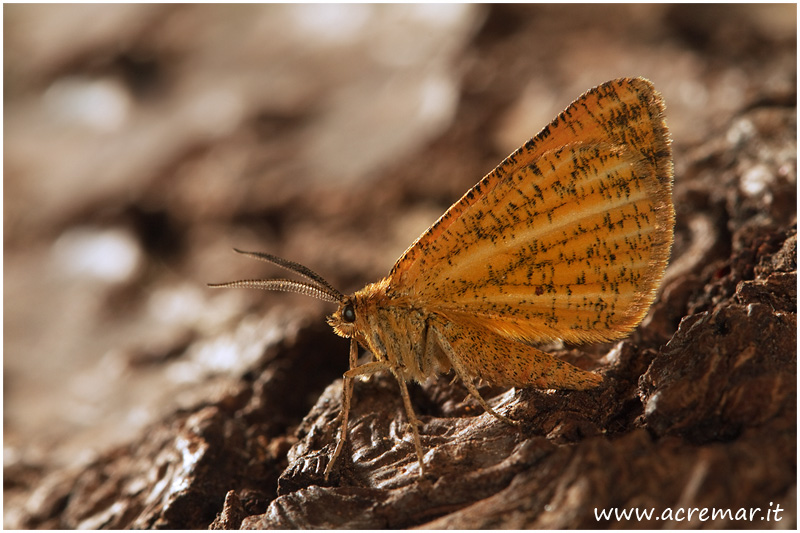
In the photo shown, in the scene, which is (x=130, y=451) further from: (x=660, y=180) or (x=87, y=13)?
(x=87, y=13)

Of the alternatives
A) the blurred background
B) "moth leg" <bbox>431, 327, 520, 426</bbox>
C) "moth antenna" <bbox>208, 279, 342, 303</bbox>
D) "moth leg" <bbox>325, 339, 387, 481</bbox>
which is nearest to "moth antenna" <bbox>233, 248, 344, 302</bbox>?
"moth antenna" <bbox>208, 279, 342, 303</bbox>

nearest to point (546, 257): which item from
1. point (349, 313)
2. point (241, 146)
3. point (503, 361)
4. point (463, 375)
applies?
point (503, 361)

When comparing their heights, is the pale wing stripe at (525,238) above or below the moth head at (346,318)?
below

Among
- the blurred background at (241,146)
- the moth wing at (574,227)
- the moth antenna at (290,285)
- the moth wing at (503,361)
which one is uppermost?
the blurred background at (241,146)

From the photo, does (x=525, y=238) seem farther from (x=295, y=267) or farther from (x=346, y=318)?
(x=295, y=267)

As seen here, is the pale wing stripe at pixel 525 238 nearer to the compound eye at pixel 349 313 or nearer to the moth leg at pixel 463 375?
the moth leg at pixel 463 375

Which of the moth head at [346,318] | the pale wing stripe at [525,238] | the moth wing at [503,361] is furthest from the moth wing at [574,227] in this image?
the moth head at [346,318]
